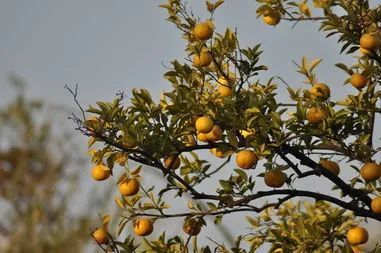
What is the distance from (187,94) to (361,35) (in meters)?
1.20

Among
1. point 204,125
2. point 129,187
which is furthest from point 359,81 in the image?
point 129,187

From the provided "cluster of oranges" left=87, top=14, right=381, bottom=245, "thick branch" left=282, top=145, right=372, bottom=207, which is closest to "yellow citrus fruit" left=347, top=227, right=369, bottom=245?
"cluster of oranges" left=87, top=14, right=381, bottom=245

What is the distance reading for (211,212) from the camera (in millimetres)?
4102

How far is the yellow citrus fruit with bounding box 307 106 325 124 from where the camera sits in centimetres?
385

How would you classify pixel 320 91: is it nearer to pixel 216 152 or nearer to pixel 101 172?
pixel 216 152

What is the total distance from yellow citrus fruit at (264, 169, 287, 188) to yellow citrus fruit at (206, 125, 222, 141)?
33 centimetres

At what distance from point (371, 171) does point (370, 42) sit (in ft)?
2.54

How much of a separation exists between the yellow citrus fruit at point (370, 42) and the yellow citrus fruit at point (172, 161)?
1.28 m

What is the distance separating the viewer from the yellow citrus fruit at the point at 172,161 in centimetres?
387

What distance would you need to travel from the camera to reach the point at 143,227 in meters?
4.09

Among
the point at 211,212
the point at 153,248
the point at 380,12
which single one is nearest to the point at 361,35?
the point at 380,12

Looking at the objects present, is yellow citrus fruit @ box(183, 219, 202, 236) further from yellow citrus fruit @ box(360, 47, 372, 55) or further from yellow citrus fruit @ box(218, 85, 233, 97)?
yellow citrus fruit @ box(360, 47, 372, 55)

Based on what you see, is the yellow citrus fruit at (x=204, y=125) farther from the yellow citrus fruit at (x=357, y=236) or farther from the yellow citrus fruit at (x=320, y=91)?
the yellow citrus fruit at (x=357, y=236)

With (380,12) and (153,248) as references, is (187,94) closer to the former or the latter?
(153,248)
